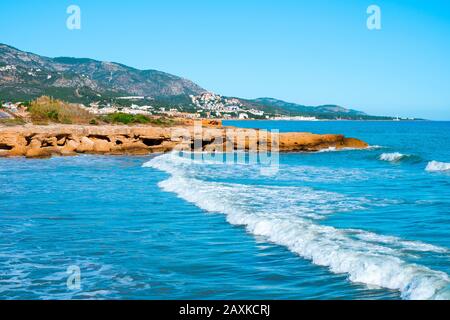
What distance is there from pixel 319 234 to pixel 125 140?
31.3 metres

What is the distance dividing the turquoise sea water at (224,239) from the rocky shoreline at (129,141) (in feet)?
50.9

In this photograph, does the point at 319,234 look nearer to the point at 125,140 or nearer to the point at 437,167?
the point at 437,167

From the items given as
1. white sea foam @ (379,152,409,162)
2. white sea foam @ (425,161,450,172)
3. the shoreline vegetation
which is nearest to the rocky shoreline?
the shoreline vegetation

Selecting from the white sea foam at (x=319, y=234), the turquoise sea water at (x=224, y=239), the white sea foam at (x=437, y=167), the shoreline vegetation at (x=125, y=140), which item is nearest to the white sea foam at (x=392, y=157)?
the white sea foam at (x=437, y=167)

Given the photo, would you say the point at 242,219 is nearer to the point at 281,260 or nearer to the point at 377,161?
the point at 281,260

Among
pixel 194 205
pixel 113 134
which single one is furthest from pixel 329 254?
pixel 113 134

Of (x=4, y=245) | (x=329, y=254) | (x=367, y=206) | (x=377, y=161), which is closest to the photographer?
(x=329, y=254)

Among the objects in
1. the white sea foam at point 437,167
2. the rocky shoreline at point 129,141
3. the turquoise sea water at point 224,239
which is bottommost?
the white sea foam at point 437,167

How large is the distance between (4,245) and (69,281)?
10.6 ft

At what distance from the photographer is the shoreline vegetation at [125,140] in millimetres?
38031

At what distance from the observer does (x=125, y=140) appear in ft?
135

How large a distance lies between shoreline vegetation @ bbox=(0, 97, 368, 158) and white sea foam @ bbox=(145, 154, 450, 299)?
64.4ft

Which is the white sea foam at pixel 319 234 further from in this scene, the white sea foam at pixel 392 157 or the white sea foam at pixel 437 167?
the white sea foam at pixel 392 157

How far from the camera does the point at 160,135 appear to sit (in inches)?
1682
